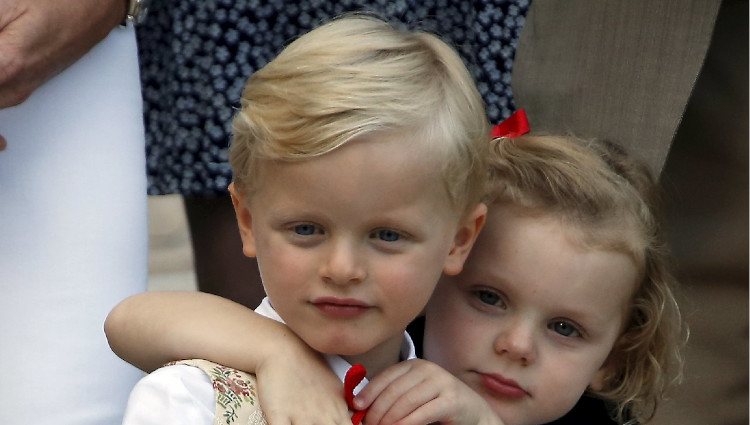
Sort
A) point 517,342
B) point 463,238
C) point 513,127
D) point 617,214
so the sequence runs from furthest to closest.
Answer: point 513,127
point 617,214
point 517,342
point 463,238

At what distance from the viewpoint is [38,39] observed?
6.22 ft

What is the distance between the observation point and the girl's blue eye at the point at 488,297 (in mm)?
1945

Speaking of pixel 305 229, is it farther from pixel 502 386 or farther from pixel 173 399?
pixel 502 386

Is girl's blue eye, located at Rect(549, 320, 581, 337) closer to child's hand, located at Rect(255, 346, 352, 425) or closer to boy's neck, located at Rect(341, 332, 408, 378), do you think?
boy's neck, located at Rect(341, 332, 408, 378)

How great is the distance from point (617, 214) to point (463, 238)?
0.35 metres

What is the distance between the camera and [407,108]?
1.59 meters

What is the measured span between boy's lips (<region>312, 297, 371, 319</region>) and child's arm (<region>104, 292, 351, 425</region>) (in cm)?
9

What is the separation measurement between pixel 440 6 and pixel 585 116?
464mm

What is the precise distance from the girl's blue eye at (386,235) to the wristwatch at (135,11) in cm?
71

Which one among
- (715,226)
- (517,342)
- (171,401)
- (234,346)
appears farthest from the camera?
(715,226)

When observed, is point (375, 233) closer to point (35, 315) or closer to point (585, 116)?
point (35, 315)

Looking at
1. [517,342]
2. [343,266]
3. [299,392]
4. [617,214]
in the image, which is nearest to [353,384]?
[299,392]

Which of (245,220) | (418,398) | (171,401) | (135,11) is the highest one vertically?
(135,11)

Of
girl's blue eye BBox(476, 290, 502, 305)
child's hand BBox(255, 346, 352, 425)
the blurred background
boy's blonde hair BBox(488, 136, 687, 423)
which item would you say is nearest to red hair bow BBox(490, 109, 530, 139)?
boy's blonde hair BBox(488, 136, 687, 423)
